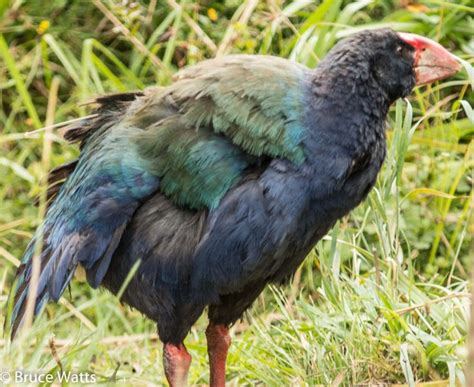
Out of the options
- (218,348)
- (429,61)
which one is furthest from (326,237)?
(429,61)

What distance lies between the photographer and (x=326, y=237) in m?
3.87

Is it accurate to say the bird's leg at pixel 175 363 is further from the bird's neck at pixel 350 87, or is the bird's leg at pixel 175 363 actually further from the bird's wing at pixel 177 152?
the bird's neck at pixel 350 87

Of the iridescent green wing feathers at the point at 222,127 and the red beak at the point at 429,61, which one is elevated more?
the red beak at the point at 429,61

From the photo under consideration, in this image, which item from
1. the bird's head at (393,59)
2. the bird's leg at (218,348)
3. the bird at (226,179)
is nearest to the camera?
the bird at (226,179)

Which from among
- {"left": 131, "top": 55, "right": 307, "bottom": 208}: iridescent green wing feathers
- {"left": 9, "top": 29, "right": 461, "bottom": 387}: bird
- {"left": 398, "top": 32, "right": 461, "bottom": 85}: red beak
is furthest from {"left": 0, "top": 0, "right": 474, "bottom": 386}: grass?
{"left": 131, "top": 55, "right": 307, "bottom": 208}: iridescent green wing feathers

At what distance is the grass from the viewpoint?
3387 millimetres

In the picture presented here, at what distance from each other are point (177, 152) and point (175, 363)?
1.99 feet

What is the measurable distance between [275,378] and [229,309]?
0.25 meters

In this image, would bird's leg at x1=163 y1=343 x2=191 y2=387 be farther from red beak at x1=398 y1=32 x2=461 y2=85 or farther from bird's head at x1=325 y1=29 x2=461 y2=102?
red beak at x1=398 y1=32 x2=461 y2=85

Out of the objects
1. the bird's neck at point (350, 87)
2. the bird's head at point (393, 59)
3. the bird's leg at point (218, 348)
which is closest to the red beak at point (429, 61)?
the bird's head at point (393, 59)

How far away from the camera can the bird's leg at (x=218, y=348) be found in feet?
11.4

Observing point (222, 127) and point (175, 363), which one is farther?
point (175, 363)

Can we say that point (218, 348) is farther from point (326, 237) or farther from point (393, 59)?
point (393, 59)

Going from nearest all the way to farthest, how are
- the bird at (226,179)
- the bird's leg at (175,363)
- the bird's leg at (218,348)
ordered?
the bird at (226,179)
the bird's leg at (175,363)
the bird's leg at (218,348)
